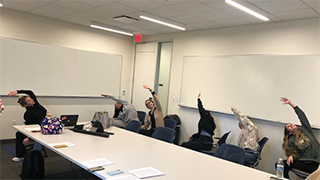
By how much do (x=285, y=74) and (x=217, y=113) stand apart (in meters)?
1.64

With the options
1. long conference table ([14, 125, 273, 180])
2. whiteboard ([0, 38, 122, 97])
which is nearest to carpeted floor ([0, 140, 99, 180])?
long conference table ([14, 125, 273, 180])

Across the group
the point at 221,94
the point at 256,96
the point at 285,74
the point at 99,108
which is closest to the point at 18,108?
the point at 99,108

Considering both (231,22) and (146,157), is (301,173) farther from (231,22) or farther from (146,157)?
(231,22)

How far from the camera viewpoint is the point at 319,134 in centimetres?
436

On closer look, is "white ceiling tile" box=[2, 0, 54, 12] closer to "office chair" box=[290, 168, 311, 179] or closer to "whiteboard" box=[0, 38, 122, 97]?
"whiteboard" box=[0, 38, 122, 97]

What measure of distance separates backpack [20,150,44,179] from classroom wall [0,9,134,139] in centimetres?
250

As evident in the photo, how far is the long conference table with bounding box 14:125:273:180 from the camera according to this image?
2500 mm

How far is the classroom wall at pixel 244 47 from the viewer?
15.2ft

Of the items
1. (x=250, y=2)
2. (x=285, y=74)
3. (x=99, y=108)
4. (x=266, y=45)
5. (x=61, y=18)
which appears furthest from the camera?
(x=99, y=108)

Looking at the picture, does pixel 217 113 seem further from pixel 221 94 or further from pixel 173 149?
pixel 173 149

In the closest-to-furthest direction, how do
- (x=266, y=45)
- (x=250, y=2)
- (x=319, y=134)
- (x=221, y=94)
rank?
1. (x=250, y=2)
2. (x=319, y=134)
3. (x=266, y=45)
4. (x=221, y=94)

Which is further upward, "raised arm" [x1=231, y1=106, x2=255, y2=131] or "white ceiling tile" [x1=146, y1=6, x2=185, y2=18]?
"white ceiling tile" [x1=146, y1=6, x2=185, y2=18]

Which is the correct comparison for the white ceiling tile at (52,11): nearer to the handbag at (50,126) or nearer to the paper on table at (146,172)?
the handbag at (50,126)

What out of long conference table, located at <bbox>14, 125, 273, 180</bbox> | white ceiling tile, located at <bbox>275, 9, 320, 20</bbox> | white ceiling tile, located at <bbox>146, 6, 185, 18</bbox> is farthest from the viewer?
white ceiling tile, located at <bbox>146, 6, 185, 18</bbox>
